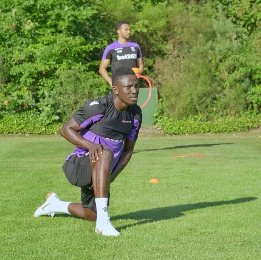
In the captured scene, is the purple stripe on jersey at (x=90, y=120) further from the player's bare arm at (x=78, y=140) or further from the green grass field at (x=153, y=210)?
the green grass field at (x=153, y=210)

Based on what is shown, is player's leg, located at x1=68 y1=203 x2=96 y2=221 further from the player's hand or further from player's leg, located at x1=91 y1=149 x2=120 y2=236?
the player's hand

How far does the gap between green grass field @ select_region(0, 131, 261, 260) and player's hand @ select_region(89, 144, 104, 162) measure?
2.17 feet

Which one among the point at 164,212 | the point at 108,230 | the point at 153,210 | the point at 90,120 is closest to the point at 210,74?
the point at 153,210

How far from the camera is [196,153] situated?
14.7 metres

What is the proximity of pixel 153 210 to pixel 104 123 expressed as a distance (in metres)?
1.49

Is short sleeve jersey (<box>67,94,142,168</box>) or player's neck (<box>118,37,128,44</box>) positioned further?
player's neck (<box>118,37,128,44</box>)

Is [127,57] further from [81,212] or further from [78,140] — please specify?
[78,140]

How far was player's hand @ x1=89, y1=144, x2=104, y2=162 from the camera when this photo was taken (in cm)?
642

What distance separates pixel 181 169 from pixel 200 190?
236cm

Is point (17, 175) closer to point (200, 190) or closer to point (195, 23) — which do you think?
point (200, 190)

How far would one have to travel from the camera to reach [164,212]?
25.2 feet

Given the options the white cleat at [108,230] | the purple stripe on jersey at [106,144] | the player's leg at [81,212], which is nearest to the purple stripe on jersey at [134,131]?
the purple stripe on jersey at [106,144]

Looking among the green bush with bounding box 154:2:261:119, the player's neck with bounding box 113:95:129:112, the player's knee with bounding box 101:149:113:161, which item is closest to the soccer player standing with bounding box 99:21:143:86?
the player's neck with bounding box 113:95:129:112

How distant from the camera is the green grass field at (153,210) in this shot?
5820 mm
